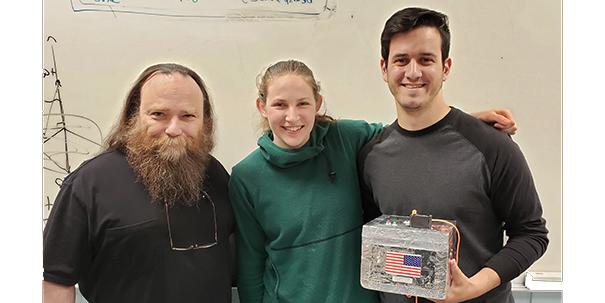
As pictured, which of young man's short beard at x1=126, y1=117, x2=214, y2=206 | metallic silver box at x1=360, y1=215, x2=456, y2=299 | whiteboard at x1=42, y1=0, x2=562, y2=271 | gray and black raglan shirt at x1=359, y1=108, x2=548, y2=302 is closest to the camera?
metallic silver box at x1=360, y1=215, x2=456, y2=299

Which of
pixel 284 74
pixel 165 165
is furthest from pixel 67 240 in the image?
pixel 284 74

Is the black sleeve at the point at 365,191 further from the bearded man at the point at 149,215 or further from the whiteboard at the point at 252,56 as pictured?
the bearded man at the point at 149,215

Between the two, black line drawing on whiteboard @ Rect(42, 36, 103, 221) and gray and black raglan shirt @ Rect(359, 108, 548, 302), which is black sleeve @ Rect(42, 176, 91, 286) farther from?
gray and black raglan shirt @ Rect(359, 108, 548, 302)

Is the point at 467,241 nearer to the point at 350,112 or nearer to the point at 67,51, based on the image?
the point at 350,112

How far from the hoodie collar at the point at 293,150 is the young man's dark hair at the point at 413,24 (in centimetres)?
26

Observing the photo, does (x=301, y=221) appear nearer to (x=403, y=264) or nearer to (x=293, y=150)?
(x=293, y=150)

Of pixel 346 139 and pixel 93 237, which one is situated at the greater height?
pixel 346 139

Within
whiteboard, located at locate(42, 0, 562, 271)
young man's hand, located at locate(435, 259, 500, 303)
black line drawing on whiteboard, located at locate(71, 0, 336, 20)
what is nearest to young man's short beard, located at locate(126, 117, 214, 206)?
whiteboard, located at locate(42, 0, 562, 271)

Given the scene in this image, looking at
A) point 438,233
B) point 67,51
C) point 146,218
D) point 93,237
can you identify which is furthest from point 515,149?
point 67,51

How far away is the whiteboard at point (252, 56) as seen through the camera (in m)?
1.38

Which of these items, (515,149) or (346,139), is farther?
(346,139)

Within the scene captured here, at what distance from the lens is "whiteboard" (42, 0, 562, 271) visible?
1376 millimetres

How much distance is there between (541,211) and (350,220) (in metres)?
0.47

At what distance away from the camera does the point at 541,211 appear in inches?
47.8
